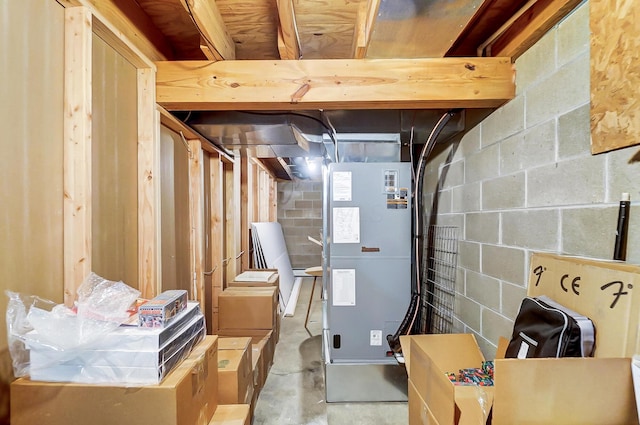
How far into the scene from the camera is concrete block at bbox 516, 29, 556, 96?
1232mm

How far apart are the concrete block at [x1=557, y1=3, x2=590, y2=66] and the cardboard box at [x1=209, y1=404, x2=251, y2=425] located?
80.3 inches

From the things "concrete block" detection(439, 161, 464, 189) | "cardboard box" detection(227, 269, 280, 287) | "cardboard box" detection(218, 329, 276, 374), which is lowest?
"cardboard box" detection(218, 329, 276, 374)

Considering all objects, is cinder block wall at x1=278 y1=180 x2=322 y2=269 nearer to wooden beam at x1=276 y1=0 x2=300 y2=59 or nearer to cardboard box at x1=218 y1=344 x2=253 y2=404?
cardboard box at x1=218 y1=344 x2=253 y2=404

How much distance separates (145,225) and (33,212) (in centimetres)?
58

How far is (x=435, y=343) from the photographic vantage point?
1.58 m

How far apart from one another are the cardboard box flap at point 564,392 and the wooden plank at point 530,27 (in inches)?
50.4

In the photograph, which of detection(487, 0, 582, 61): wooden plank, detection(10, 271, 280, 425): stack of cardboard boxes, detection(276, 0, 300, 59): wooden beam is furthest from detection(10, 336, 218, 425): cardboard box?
detection(487, 0, 582, 61): wooden plank

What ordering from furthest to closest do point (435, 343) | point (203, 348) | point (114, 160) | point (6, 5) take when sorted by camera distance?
point (435, 343)
point (114, 160)
point (203, 348)
point (6, 5)

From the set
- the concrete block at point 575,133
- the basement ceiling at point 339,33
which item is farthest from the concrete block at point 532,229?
the basement ceiling at point 339,33

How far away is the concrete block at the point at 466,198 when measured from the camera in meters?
1.80

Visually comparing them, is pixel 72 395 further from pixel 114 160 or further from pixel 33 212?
pixel 114 160

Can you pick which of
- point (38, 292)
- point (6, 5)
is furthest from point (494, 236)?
Answer: point (6, 5)

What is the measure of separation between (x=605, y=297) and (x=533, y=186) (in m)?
0.58

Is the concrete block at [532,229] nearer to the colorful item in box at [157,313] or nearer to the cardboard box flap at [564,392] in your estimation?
the cardboard box flap at [564,392]
